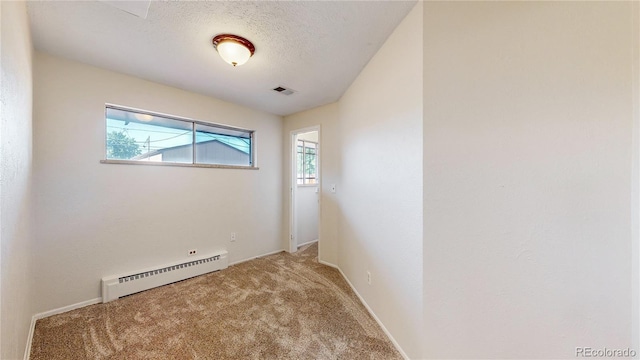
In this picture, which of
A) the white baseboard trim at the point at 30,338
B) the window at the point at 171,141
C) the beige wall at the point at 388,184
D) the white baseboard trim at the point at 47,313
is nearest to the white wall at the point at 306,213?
the window at the point at 171,141

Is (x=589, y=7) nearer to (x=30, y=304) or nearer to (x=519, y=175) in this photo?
(x=519, y=175)

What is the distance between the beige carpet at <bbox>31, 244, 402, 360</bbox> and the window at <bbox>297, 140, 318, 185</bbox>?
2261 mm

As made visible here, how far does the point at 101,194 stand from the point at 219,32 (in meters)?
2.00

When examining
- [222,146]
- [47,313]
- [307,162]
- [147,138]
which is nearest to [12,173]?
[147,138]

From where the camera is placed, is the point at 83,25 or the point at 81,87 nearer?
the point at 83,25

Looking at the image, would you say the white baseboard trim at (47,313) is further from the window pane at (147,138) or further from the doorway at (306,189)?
the doorway at (306,189)

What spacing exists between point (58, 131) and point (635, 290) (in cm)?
406

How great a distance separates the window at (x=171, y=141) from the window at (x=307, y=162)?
113cm

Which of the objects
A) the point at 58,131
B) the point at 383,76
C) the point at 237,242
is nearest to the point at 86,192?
the point at 58,131

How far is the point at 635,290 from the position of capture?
1.00 meters

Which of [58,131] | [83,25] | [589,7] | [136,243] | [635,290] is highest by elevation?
[83,25]

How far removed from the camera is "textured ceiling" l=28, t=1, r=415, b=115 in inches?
57.7

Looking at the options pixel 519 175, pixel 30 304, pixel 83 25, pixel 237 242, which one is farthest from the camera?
pixel 237 242

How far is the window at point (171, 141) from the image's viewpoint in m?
2.41
